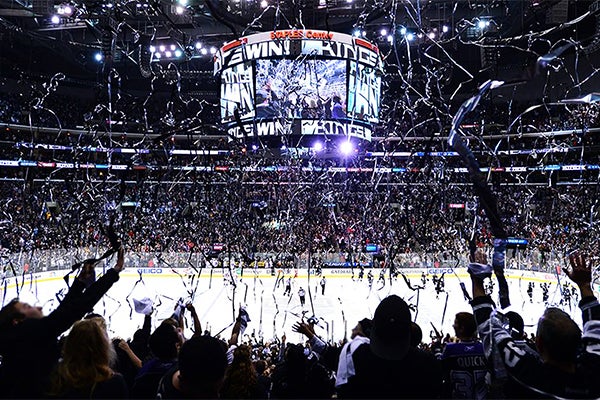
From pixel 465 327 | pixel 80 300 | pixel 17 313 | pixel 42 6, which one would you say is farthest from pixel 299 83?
pixel 80 300

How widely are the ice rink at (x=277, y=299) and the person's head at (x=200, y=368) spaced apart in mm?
10344

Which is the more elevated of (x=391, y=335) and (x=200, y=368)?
(x=391, y=335)

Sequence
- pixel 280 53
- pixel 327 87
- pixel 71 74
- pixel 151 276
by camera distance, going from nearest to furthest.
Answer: pixel 280 53 < pixel 327 87 < pixel 151 276 < pixel 71 74

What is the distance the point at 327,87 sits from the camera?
55.5 feet

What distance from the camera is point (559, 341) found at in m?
2.24

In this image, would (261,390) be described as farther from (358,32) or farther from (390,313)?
(358,32)

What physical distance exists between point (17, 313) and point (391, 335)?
2.24 metres

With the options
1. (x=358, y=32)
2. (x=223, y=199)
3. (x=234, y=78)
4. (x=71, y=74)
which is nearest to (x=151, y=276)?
(x=223, y=199)

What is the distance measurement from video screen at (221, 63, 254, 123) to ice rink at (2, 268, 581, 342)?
19.6 ft

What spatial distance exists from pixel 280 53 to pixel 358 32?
23.2ft

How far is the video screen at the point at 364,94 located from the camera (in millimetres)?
16922

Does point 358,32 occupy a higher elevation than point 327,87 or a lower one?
higher

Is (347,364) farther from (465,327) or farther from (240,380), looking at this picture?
(465,327)

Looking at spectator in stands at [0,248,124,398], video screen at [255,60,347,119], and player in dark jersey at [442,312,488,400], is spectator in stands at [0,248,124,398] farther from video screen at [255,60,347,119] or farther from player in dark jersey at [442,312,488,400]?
video screen at [255,60,347,119]
